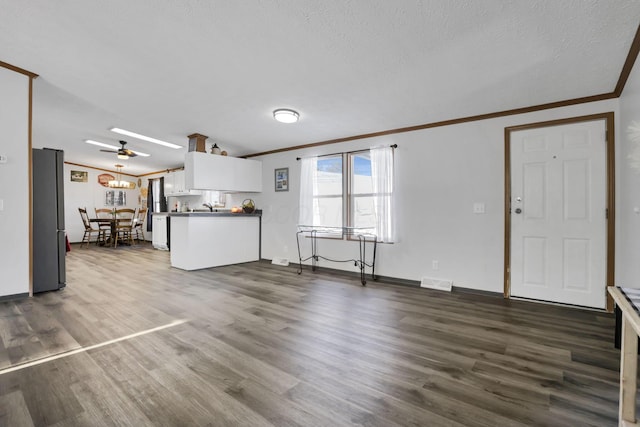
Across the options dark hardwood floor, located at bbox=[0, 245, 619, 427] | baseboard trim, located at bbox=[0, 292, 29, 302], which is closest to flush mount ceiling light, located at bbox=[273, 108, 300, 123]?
dark hardwood floor, located at bbox=[0, 245, 619, 427]

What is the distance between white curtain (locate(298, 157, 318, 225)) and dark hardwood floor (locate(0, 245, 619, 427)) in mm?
1955

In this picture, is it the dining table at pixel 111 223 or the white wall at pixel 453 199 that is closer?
the white wall at pixel 453 199

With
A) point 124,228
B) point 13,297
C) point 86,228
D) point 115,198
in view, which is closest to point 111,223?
point 124,228

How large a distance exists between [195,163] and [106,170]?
6696 millimetres

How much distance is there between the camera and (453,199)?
12.1 feet

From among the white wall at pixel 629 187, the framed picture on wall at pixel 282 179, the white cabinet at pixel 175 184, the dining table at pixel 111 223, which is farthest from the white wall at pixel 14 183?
the white wall at pixel 629 187

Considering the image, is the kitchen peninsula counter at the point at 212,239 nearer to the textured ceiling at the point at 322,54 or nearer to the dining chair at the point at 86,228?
the textured ceiling at the point at 322,54

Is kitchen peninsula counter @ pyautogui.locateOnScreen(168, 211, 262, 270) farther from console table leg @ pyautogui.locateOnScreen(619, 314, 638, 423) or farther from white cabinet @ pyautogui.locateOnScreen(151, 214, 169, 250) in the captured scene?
console table leg @ pyautogui.locateOnScreen(619, 314, 638, 423)

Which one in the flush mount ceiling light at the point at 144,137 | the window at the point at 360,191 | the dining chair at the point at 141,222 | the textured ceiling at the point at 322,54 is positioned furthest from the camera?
the dining chair at the point at 141,222

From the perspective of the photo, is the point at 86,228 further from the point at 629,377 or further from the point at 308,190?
the point at 629,377

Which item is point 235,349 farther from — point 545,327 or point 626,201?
point 626,201

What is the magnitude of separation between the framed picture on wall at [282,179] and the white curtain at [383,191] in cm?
188

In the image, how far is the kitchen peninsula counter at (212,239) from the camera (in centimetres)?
485

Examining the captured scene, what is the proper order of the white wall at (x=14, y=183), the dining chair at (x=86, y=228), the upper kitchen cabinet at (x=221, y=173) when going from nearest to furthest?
1. the white wall at (x=14, y=183)
2. the upper kitchen cabinet at (x=221, y=173)
3. the dining chair at (x=86, y=228)
